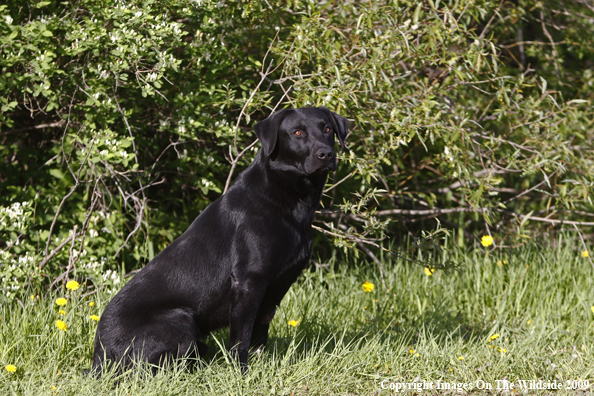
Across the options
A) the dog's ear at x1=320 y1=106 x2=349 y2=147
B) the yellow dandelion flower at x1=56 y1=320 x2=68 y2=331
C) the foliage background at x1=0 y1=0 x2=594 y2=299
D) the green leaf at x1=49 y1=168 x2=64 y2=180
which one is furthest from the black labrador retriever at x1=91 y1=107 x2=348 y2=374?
the green leaf at x1=49 y1=168 x2=64 y2=180

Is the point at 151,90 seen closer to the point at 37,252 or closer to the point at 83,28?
the point at 83,28

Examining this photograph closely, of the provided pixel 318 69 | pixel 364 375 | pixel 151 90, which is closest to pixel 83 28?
pixel 151 90

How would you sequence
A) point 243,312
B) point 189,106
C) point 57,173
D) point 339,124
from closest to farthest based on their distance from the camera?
point 243,312 → point 339,124 → point 189,106 → point 57,173

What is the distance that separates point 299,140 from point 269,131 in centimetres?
17

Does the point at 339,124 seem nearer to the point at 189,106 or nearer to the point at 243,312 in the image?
the point at 243,312

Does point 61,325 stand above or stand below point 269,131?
below

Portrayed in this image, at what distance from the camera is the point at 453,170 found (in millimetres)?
4441

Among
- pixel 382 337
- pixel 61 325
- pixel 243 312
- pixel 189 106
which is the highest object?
pixel 189 106

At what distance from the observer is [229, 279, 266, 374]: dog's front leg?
9.57ft

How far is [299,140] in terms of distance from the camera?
3.12 metres

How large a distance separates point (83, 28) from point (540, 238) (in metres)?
4.66

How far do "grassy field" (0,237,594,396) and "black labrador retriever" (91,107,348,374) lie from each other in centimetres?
15

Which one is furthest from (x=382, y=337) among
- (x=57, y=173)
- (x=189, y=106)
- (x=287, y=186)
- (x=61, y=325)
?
(x=57, y=173)

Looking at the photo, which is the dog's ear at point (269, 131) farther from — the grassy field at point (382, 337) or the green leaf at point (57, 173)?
the green leaf at point (57, 173)
